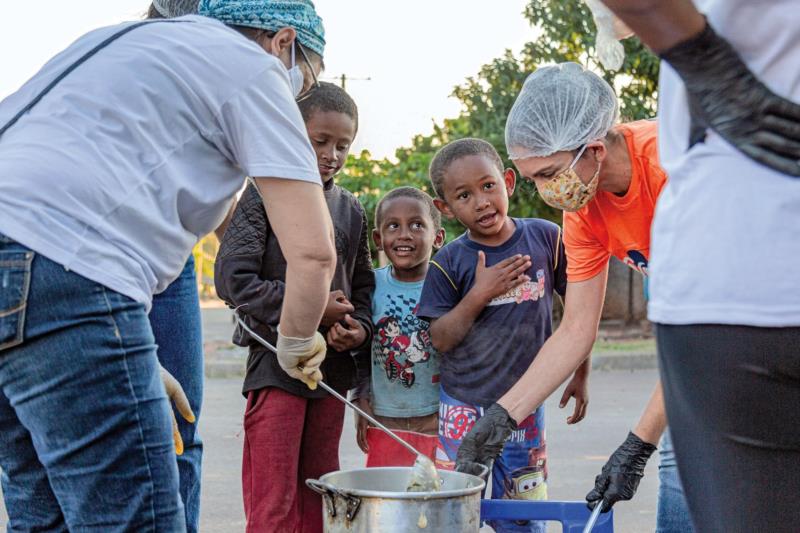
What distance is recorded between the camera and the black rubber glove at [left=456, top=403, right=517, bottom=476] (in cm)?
297

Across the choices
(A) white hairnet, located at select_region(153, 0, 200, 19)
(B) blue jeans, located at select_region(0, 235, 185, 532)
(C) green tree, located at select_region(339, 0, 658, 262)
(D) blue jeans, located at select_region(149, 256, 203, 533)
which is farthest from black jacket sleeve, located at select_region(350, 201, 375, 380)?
(C) green tree, located at select_region(339, 0, 658, 262)

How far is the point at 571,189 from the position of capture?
2.98 meters

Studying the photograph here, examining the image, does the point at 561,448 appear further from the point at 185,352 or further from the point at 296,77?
the point at 296,77

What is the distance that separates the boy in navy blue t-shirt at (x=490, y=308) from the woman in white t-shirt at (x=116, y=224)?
58.3 inches

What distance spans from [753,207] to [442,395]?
245 centimetres

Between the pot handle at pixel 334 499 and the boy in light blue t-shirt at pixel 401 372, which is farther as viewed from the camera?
the boy in light blue t-shirt at pixel 401 372

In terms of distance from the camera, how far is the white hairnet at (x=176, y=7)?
2.93 m

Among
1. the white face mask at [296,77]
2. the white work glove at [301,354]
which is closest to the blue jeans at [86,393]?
the white work glove at [301,354]

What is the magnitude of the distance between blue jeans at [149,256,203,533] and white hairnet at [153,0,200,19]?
689 mm

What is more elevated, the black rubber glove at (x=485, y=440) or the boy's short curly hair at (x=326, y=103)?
the boy's short curly hair at (x=326, y=103)

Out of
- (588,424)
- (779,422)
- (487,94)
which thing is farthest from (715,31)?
(487,94)

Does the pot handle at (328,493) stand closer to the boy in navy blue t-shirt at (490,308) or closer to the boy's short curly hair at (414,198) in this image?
the boy in navy blue t-shirt at (490,308)

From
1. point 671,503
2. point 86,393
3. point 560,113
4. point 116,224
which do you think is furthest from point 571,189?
point 86,393

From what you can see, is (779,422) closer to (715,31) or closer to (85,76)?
(715,31)
